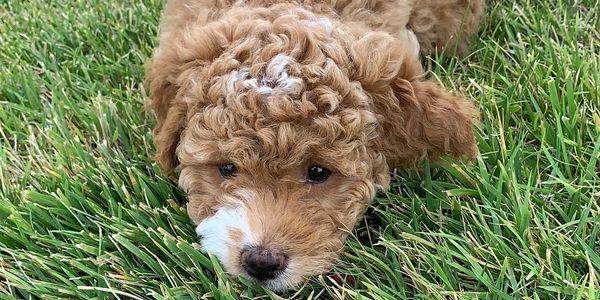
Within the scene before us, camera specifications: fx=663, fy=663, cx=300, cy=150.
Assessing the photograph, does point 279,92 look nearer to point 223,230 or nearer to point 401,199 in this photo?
point 223,230

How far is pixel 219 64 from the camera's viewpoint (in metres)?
2.70

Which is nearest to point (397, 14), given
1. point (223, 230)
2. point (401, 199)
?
point (401, 199)

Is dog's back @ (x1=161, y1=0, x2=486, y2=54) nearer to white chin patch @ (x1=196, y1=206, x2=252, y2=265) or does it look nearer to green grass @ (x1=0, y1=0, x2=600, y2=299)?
green grass @ (x1=0, y1=0, x2=600, y2=299)

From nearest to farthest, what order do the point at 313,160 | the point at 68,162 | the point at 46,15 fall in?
the point at 313,160 < the point at 68,162 < the point at 46,15

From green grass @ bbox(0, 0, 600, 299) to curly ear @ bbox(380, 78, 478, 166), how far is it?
27 centimetres

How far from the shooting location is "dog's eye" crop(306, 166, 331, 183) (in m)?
2.71

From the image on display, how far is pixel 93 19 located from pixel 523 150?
10.2ft

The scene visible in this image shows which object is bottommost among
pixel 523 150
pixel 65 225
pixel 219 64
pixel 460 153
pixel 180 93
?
pixel 65 225

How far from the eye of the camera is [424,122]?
2.83 meters

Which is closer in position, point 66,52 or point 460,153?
point 460,153

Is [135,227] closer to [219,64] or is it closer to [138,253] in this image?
[138,253]

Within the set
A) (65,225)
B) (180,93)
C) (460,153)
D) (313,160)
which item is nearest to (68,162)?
(65,225)

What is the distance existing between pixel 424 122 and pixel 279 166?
669mm

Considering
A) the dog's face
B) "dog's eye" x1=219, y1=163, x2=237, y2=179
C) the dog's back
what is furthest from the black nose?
the dog's back
